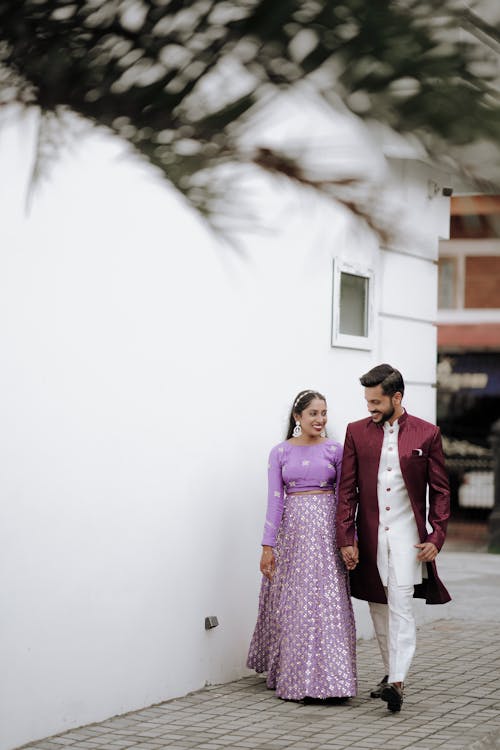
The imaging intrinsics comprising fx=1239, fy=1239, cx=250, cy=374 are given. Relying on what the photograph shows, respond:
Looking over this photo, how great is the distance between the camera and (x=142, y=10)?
1.35m

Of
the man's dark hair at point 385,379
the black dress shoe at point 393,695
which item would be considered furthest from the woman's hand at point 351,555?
the man's dark hair at point 385,379

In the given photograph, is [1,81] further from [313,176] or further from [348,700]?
[348,700]

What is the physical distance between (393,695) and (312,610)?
22.2 inches

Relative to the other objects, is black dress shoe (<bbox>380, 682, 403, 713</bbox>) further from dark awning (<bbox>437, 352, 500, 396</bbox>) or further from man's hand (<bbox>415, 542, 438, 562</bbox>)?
dark awning (<bbox>437, 352, 500, 396</bbox>)

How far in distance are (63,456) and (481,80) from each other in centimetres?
398

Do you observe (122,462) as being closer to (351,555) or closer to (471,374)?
(351,555)

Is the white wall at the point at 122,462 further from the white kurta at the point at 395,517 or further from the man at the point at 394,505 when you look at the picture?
the white kurta at the point at 395,517

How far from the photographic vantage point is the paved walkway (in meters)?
4.80

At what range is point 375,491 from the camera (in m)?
5.44

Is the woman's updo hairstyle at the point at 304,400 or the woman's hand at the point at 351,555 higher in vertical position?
the woman's updo hairstyle at the point at 304,400

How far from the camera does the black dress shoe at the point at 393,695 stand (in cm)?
529

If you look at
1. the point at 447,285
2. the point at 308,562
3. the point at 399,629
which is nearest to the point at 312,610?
the point at 308,562

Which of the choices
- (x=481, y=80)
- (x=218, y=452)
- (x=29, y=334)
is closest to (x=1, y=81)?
(x=481, y=80)

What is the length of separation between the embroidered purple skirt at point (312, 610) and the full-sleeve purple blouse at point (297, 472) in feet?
0.19
